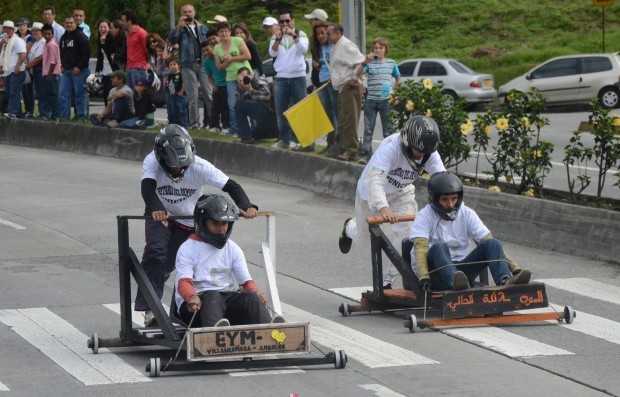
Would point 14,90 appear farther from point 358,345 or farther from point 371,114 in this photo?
point 358,345

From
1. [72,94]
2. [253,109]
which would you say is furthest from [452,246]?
[72,94]

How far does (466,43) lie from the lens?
146ft

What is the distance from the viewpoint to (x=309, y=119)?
20109 mm

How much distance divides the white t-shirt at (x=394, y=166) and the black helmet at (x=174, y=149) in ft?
6.88

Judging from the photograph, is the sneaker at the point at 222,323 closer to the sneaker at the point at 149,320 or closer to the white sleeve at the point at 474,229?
the sneaker at the point at 149,320

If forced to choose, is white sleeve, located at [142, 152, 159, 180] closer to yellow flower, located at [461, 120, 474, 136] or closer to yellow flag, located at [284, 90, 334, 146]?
yellow flower, located at [461, 120, 474, 136]

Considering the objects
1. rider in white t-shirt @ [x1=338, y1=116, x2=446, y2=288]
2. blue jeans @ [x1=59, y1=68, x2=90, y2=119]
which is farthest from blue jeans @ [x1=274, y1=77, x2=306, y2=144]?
rider in white t-shirt @ [x1=338, y1=116, x2=446, y2=288]

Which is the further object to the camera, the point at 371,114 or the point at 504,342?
the point at 371,114

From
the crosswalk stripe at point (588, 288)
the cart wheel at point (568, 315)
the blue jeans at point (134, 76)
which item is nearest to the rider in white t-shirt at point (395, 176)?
the cart wheel at point (568, 315)

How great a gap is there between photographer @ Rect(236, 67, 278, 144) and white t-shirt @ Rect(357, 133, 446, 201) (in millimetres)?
9376

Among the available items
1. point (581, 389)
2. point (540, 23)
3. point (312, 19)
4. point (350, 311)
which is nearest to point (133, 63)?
point (312, 19)

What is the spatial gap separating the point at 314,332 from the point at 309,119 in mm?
9294

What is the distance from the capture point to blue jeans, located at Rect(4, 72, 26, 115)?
27.0 m

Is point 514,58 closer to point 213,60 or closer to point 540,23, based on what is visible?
point 540,23
